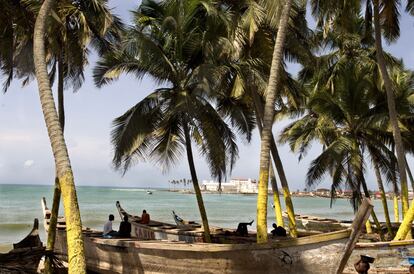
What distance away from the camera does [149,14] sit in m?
15.4

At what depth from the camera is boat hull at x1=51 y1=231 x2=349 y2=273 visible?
10.4 m

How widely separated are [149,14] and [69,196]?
31.5 feet

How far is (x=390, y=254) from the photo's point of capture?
12.8 meters

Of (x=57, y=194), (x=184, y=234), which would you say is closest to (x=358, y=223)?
(x=184, y=234)

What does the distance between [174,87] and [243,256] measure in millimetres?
5780

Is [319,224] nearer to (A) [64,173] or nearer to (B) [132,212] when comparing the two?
(A) [64,173]

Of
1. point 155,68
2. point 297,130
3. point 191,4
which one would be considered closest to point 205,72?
point 155,68

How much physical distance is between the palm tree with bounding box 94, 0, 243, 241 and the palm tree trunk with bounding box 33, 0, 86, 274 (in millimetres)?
5005

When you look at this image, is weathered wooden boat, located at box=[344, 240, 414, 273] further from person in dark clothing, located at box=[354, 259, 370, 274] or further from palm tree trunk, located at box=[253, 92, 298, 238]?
person in dark clothing, located at box=[354, 259, 370, 274]

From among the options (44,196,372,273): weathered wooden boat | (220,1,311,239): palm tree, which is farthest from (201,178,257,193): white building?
(44,196,372,273): weathered wooden boat

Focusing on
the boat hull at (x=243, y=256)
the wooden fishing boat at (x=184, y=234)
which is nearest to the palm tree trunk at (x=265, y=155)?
the boat hull at (x=243, y=256)

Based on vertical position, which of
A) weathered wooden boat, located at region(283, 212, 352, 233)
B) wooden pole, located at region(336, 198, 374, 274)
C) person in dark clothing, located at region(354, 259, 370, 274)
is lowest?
weathered wooden boat, located at region(283, 212, 352, 233)

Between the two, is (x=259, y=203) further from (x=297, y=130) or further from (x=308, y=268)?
(x=297, y=130)

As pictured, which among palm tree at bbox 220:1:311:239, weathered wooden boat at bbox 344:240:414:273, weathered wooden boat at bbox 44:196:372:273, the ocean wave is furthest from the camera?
the ocean wave
